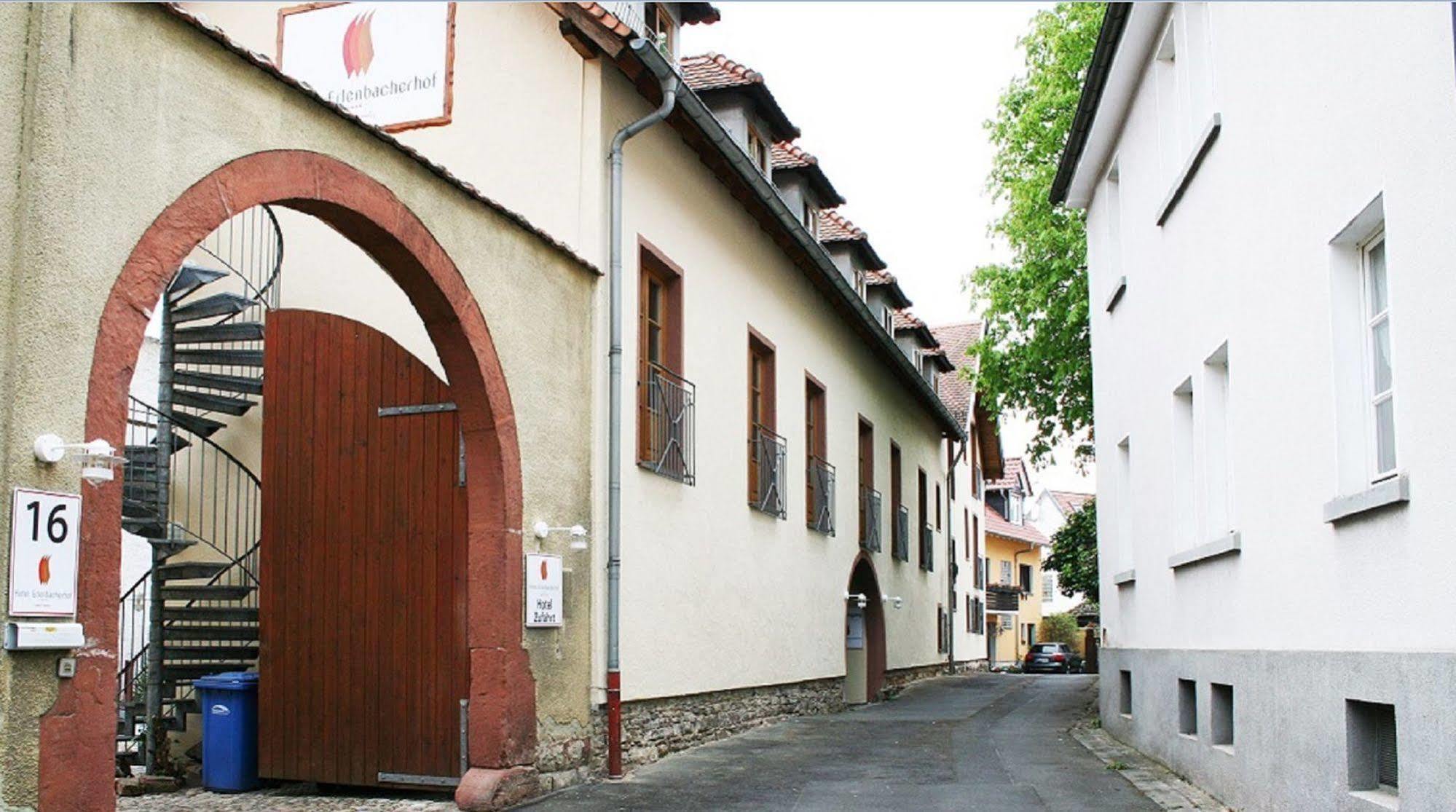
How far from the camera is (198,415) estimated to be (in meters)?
13.5

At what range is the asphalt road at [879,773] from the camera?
10.2 m

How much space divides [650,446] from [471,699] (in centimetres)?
346

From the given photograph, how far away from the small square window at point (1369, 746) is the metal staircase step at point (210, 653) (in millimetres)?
8694

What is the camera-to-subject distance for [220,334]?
12727mm

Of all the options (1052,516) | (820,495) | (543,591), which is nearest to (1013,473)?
(1052,516)

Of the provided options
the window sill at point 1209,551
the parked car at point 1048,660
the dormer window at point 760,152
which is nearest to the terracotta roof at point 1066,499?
the parked car at point 1048,660

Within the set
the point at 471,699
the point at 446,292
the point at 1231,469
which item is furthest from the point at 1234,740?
the point at 446,292

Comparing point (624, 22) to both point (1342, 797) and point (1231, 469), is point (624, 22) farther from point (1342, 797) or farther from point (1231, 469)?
point (1342, 797)

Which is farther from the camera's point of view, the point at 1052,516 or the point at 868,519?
the point at 1052,516

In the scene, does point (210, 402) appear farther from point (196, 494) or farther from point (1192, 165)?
point (1192, 165)

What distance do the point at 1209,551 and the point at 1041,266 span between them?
1291 centimetres

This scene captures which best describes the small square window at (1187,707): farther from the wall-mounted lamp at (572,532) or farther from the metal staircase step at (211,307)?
the metal staircase step at (211,307)

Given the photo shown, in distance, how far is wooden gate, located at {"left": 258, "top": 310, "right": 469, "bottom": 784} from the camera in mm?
10562

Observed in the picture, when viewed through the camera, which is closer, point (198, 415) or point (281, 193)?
point (281, 193)
